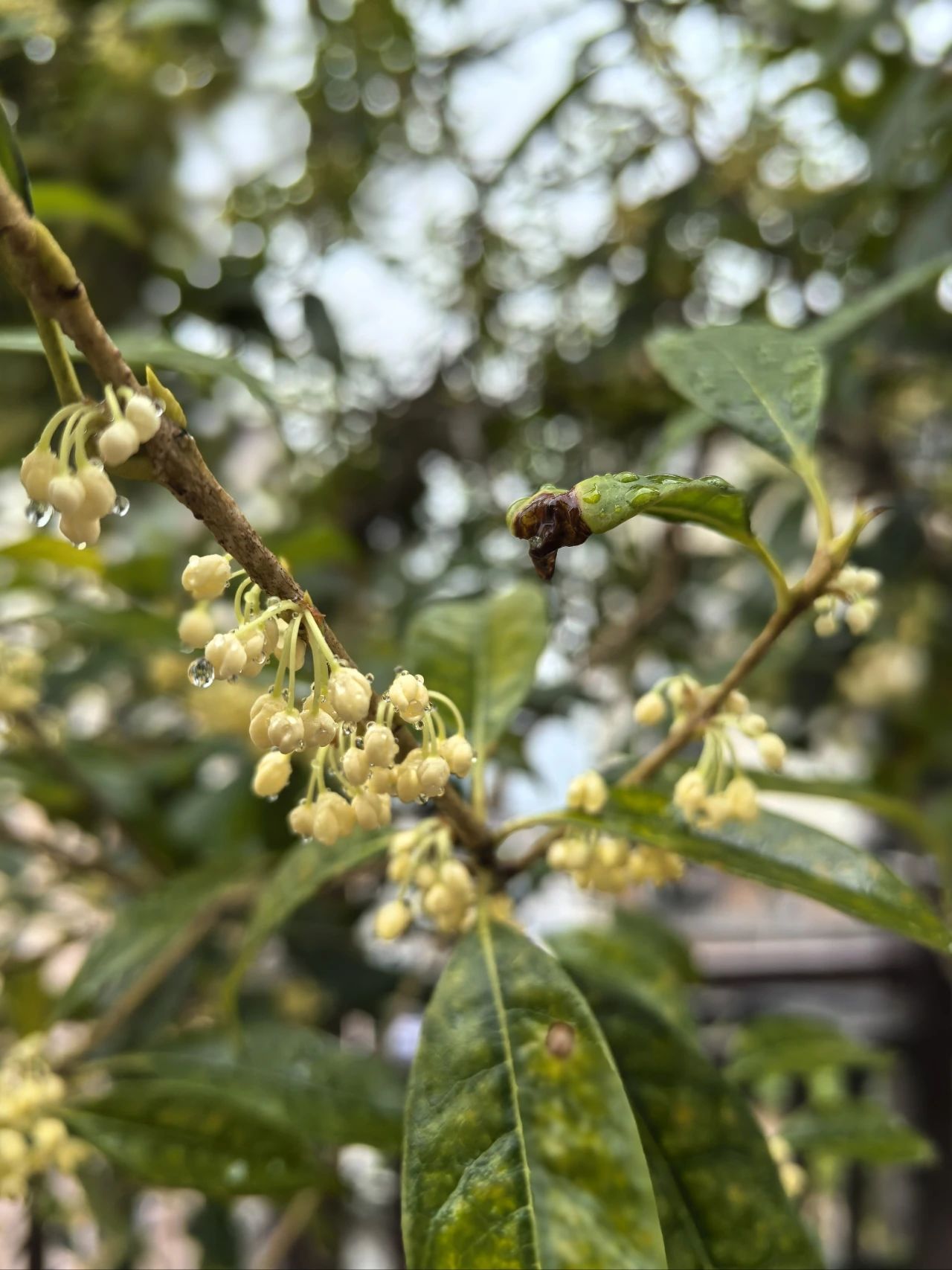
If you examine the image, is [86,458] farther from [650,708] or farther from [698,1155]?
[698,1155]

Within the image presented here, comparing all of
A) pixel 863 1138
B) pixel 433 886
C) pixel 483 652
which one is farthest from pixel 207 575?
pixel 863 1138

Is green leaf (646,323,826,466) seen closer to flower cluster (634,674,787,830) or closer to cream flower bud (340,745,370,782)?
flower cluster (634,674,787,830)

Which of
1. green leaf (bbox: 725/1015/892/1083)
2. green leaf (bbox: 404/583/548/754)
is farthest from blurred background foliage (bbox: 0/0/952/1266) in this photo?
green leaf (bbox: 404/583/548/754)

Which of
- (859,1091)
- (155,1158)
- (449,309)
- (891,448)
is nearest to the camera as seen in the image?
(155,1158)

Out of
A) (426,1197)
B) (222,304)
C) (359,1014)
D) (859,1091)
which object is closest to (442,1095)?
(426,1197)

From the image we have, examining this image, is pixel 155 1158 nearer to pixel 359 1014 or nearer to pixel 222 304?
pixel 359 1014

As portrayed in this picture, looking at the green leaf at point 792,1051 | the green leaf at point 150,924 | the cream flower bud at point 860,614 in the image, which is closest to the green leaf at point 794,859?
the cream flower bud at point 860,614

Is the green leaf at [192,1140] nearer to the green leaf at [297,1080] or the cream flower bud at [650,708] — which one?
the green leaf at [297,1080]
